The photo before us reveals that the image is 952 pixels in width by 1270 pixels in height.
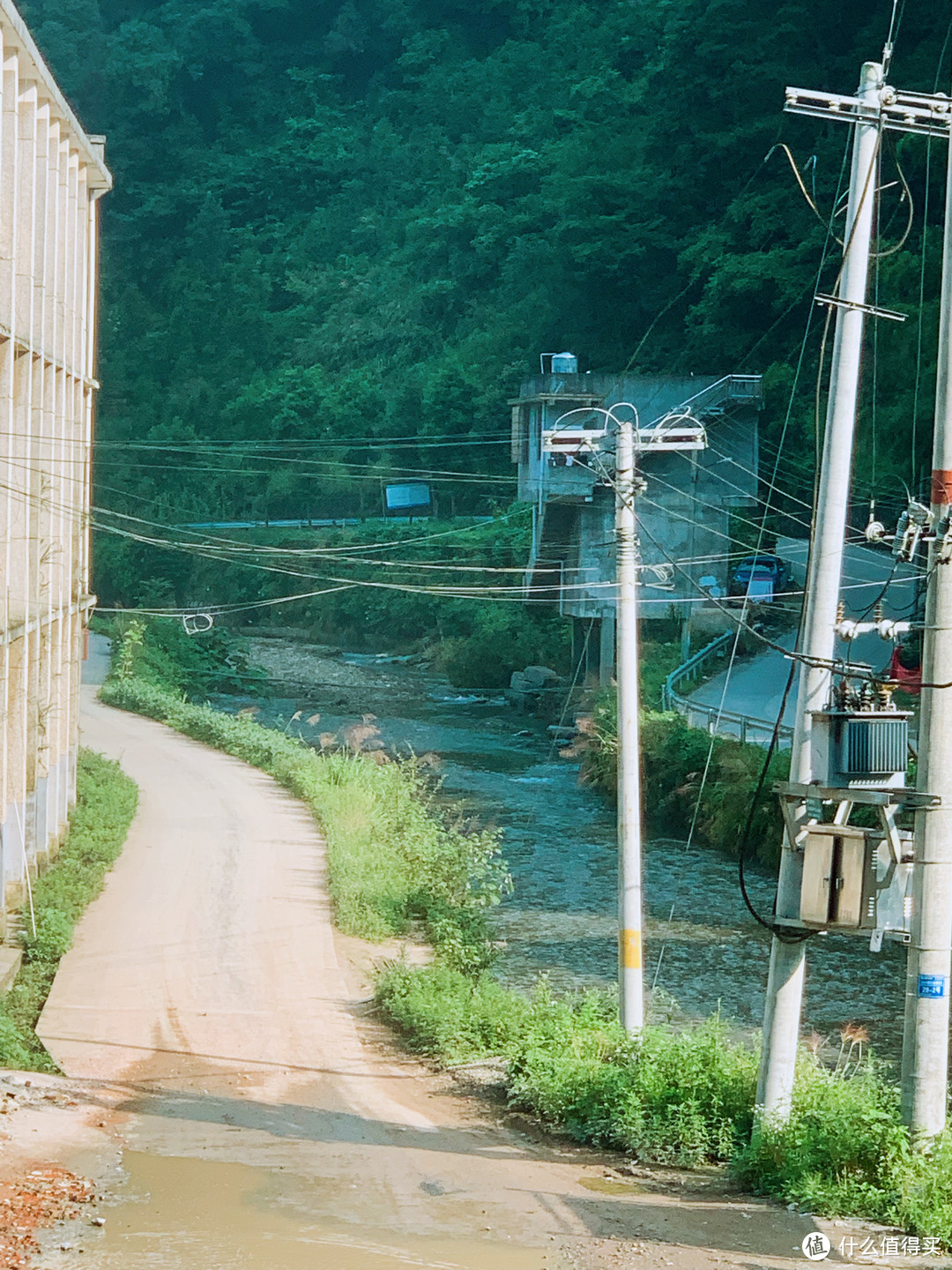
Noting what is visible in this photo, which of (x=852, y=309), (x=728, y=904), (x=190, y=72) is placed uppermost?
(x=190, y=72)

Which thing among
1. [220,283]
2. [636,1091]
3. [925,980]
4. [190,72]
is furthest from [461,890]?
[190,72]

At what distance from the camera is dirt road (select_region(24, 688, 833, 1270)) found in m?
8.00

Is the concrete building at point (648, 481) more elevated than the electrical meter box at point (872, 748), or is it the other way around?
the concrete building at point (648, 481)

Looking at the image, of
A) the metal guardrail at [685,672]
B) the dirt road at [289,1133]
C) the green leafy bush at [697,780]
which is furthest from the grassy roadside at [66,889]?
the metal guardrail at [685,672]

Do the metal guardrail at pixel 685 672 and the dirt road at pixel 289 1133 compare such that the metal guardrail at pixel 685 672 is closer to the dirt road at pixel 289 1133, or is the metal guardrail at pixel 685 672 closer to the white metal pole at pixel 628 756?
the dirt road at pixel 289 1133

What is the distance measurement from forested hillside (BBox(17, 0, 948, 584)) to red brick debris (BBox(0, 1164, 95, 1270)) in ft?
92.2

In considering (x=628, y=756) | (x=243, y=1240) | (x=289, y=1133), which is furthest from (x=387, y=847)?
(x=243, y=1240)

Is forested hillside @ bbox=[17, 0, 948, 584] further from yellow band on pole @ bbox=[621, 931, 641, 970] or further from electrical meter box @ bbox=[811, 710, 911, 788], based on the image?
electrical meter box @ bbox=[811, 710, 911, 788]

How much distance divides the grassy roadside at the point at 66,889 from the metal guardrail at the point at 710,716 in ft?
33.3

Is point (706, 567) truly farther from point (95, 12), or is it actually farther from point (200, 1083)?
point (95, 12)

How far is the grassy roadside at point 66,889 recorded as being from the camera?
1259cm

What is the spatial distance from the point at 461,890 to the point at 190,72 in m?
70.7

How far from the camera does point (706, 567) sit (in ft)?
126

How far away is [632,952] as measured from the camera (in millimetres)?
11641
